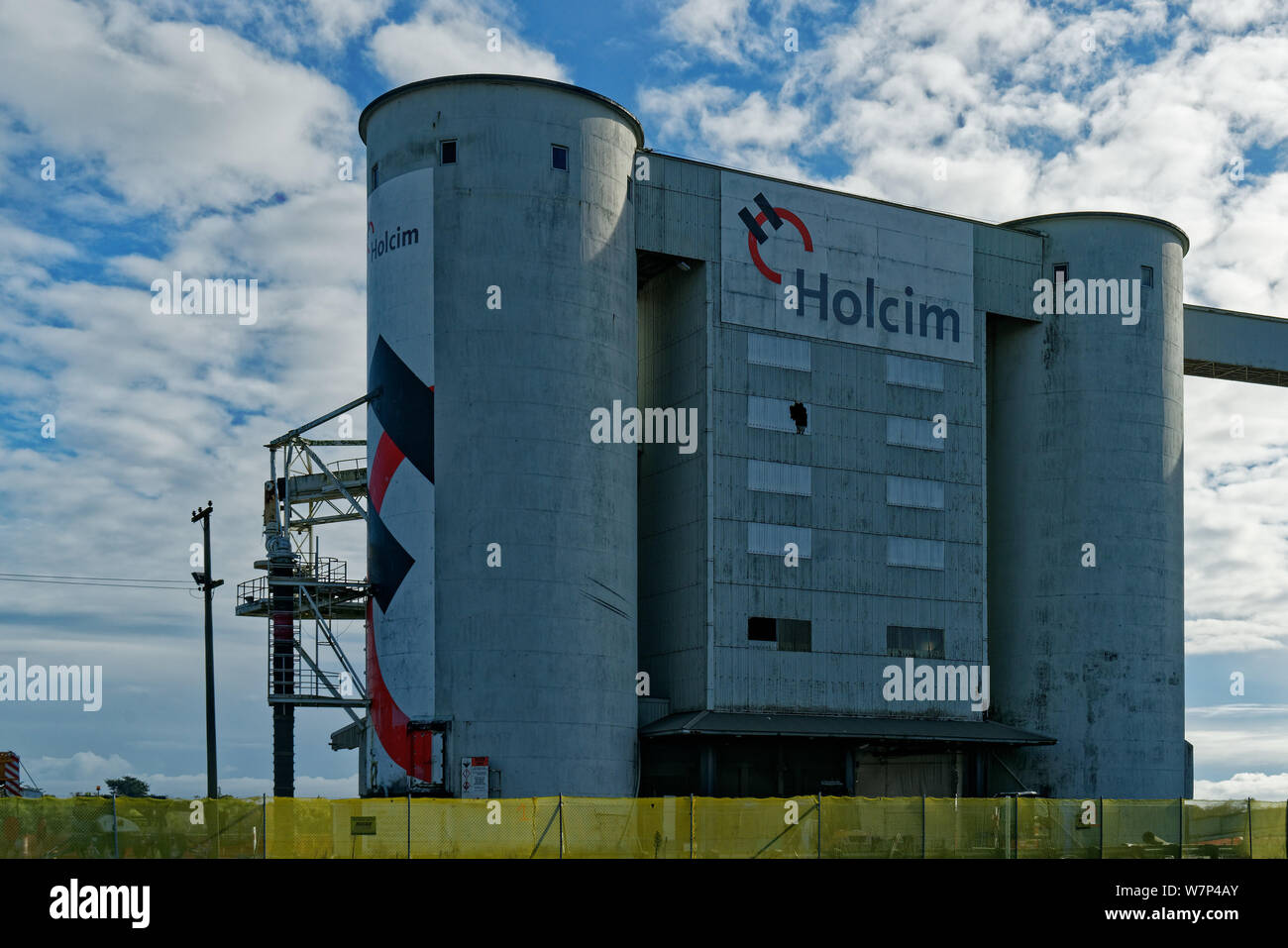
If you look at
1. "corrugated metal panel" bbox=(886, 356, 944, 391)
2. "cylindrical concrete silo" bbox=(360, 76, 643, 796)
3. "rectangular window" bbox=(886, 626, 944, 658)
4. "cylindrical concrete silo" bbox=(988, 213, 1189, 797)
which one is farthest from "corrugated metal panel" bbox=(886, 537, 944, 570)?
"cylindrical concrete silo" bbox=(360, 76, 643, 796)

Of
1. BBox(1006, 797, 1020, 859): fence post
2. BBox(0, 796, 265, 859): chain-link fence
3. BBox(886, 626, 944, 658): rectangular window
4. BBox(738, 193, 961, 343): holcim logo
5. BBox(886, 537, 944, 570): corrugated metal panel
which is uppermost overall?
BBox(738, 193, 961, 343): holcim logo

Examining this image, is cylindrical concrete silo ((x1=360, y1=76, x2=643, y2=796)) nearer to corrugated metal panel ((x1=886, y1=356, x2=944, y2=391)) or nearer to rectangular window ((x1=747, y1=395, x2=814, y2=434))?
rectangular window ((x1=747, y1=395, x2=814, y2=434))

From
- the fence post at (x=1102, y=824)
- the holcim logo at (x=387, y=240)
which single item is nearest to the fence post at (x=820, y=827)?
the fence post at (x=1102, y=824)

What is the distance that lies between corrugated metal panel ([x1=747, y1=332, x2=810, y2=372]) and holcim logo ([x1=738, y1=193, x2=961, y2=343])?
1490 millimetres

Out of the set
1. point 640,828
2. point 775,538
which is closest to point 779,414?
point 775,538

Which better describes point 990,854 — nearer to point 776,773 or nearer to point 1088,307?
point 776,773

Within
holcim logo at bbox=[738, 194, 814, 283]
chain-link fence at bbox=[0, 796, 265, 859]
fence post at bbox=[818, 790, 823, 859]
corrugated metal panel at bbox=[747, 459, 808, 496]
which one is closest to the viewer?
chain-link fence at bbox=[0, 796, 265, 859]

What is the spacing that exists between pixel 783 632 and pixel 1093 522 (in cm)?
1782

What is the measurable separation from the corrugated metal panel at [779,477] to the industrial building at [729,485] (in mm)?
155

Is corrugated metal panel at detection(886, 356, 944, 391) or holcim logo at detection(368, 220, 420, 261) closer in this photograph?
holcim logo at detection(368, 220, 420, 261)

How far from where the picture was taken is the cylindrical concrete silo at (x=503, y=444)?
5772 cm

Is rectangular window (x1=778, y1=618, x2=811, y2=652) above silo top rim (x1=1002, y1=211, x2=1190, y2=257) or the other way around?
the other way around

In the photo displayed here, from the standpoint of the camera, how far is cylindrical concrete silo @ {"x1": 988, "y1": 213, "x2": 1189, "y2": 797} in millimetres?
70312
